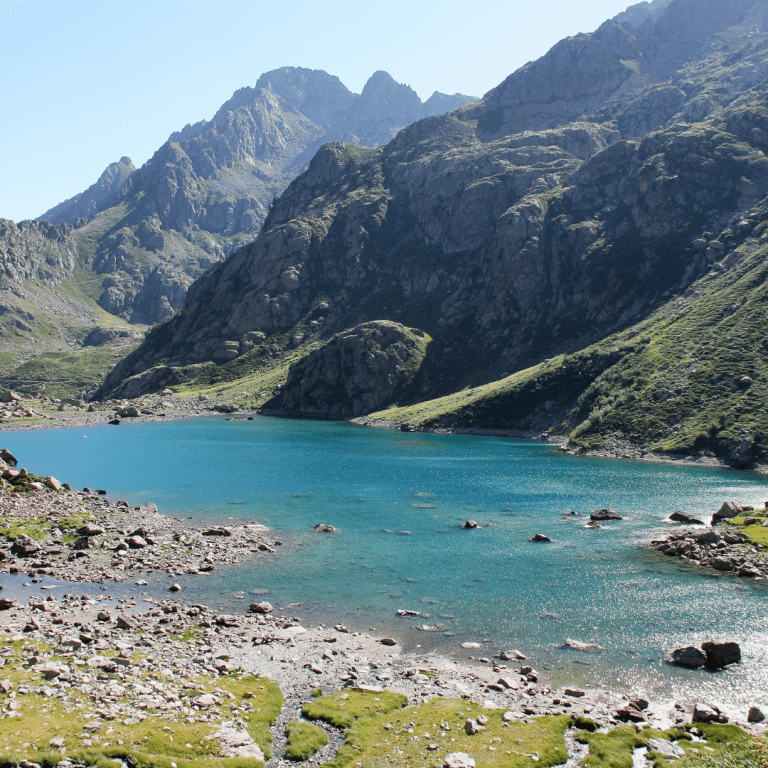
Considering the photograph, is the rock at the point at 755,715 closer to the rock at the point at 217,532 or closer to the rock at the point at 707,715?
the rock at the point at 707,715

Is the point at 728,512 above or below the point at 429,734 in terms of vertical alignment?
above

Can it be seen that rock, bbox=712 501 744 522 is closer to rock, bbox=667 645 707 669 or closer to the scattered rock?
the scattered rock

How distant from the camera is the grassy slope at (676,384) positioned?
126688 mm

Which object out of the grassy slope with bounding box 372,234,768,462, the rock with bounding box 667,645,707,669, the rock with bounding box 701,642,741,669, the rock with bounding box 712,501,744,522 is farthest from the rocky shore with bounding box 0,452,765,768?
the grassy slope with bounding box 372,234,768,462

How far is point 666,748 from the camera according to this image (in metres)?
25.2

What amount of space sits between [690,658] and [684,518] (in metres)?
40.0

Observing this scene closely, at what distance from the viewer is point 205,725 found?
80.8ft

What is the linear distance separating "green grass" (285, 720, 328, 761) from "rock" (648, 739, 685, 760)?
14147mm

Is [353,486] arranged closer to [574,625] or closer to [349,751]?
[574,625]

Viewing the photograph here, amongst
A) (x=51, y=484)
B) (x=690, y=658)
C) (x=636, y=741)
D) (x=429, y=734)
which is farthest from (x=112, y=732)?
(x=51, y=484)

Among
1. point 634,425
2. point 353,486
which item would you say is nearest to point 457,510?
point 353,486

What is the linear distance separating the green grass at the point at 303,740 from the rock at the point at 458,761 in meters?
5.23

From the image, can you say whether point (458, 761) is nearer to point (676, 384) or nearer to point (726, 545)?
point (726, 545)

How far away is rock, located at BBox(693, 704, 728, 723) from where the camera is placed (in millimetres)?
27656
